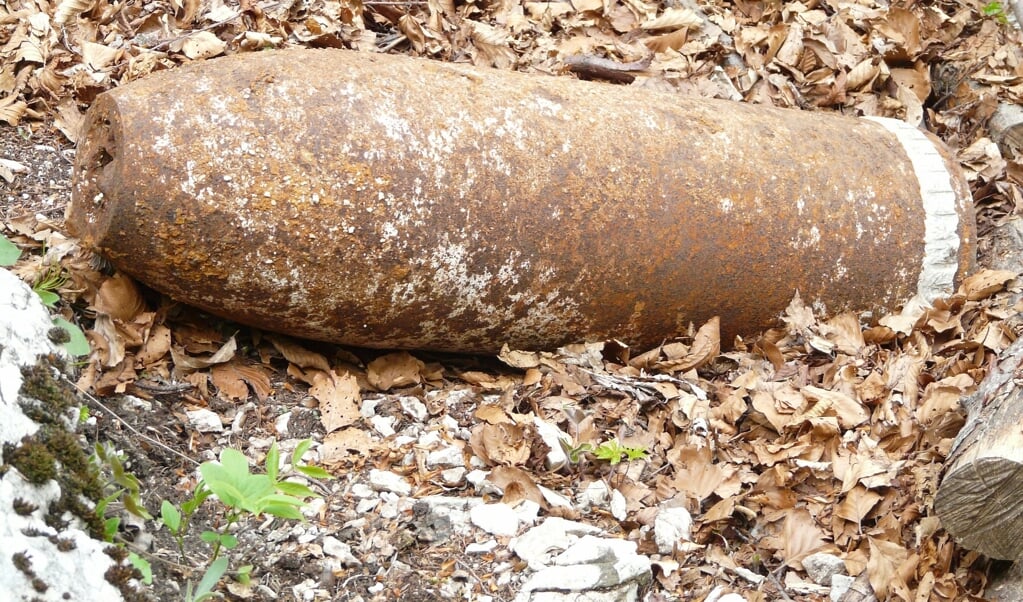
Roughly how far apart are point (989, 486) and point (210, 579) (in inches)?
65.1

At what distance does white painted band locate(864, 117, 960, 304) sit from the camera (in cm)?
329

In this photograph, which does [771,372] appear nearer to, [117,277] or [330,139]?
[330,139]

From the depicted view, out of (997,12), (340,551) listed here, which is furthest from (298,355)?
(997,12)

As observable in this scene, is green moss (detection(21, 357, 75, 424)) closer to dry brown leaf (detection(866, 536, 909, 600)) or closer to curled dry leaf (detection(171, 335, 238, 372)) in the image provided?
curled dry leaf (detection(171, 335, 238, 372))

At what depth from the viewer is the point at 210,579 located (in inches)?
69.4

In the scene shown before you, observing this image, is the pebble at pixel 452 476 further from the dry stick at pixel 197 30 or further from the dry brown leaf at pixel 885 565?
the dry stick at pixel 197 30

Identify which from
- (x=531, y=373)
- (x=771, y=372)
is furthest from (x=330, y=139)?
(x=771, y=372)

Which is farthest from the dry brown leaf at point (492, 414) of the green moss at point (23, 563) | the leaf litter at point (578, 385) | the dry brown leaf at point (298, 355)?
the green moss at point (23, 563)

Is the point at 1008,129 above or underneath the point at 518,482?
above

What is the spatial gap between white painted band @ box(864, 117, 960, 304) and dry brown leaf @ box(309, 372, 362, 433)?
78.1 inches

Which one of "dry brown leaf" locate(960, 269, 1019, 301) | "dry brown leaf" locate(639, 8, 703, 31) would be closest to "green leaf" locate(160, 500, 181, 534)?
"dry brown leaf" locate(960, 269, 1019, 301)

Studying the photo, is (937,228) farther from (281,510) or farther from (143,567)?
(143,567)

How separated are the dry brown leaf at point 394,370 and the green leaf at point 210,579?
118 cm

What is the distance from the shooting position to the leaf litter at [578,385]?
243 cm
